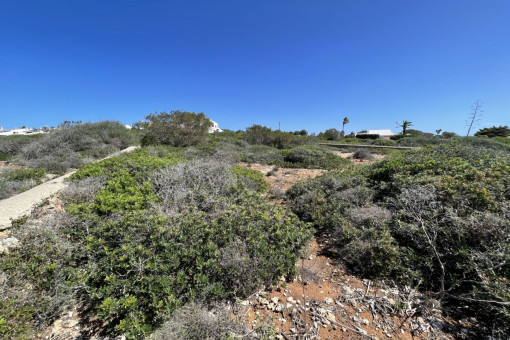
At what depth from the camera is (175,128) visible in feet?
48.4

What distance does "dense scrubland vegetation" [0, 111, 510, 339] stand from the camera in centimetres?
194

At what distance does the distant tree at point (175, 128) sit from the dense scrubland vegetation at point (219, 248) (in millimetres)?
10426

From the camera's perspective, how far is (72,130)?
1191 cm

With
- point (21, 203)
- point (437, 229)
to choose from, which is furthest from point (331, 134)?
point (21, 203)

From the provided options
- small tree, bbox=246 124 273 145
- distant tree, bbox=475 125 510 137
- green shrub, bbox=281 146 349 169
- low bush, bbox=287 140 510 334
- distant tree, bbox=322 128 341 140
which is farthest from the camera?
distant tree, bbox=322 128 341 140

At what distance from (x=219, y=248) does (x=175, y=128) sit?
13999 mm

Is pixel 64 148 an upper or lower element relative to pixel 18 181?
upper

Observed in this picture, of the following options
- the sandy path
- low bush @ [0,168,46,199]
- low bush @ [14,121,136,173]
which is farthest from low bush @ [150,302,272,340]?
low bush @ [14,121,136,173]

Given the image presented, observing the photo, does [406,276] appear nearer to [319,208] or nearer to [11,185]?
[319,208]

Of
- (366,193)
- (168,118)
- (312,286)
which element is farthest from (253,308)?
(168,118)

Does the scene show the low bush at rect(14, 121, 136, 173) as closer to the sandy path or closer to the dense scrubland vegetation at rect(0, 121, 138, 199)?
the dense scrubland vegetation at rect(0, 121, 138, 199)

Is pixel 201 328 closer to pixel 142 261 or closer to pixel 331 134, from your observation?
pixel 142 261

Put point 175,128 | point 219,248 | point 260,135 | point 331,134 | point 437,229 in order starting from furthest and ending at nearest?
point 331,134 < point 260,135 < point 175,128 < point 437,229 < point 219,248

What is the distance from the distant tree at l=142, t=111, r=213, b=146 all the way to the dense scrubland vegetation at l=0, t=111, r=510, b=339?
1043 centimetres
